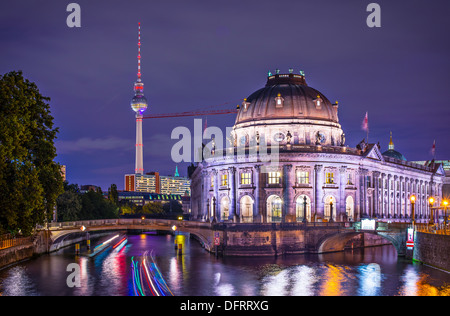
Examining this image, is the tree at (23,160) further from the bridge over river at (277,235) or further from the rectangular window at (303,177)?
the rectangular window at (303,177)

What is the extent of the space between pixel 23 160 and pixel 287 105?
54041mm

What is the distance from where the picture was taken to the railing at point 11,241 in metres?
64.7

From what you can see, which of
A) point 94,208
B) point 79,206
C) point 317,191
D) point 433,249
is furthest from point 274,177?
point 94,208

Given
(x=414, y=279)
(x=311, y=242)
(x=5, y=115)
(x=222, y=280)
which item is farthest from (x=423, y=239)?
(x=5, y=115)

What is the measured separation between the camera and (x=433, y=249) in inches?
2648

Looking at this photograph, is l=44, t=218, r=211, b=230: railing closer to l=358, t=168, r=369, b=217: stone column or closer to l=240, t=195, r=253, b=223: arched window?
l=240, t=195, r=253, b=223: arched window

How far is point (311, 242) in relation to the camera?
3317 inches

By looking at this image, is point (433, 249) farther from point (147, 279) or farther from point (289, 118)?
point (289, 118)

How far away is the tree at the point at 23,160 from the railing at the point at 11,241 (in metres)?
2.13

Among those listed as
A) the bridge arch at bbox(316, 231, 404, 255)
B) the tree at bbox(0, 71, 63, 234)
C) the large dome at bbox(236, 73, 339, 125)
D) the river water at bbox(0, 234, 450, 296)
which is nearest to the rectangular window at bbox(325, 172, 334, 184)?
the large dome at bbox(236, 73, 339, 125)

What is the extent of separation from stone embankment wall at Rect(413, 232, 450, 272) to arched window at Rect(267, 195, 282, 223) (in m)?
28.6

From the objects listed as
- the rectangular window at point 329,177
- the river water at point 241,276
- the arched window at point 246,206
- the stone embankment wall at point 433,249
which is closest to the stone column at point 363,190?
the rectangular window at point 329,177

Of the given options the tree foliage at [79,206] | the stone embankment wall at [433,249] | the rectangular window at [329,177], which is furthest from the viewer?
the tree foliage at [79,206]

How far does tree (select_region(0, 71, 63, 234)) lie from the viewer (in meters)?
58.4
